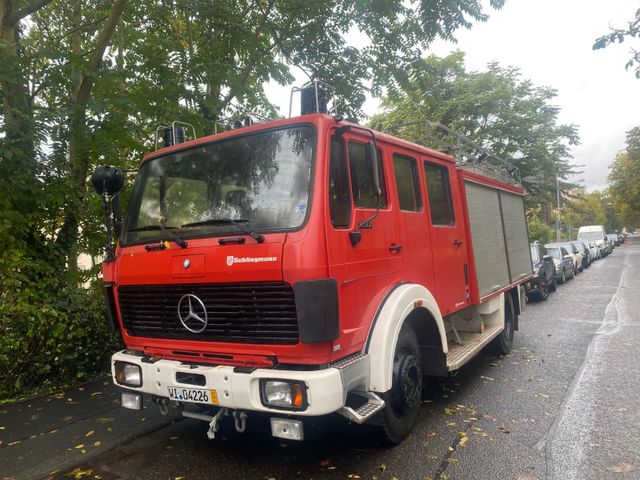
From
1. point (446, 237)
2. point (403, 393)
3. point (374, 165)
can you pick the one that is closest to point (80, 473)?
point (403, 393)

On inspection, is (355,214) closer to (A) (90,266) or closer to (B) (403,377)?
(B) (403,377)

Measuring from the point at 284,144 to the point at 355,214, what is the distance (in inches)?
27.6

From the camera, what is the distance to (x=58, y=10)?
956 centimetres

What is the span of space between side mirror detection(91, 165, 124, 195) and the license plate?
164 centimetres

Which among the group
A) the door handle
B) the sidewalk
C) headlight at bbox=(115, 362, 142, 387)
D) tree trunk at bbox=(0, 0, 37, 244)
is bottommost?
the sidewalk

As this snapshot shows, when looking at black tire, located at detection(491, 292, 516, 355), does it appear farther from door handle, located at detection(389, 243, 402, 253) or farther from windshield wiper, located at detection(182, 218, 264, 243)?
windshield wiper, located at detection(182, 218, 264, 243)

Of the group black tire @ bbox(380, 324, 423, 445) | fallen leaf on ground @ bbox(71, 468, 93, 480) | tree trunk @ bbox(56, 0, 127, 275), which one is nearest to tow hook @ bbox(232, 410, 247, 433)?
black tire @ bbox(380, 324, 423, 445)

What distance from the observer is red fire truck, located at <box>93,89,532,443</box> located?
3.07 meters

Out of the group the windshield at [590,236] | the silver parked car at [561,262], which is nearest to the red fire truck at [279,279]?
the silver parked car at [561,262]

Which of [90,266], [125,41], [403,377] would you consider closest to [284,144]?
[403,377]

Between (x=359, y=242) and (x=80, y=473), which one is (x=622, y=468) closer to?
(x=359, y=242)

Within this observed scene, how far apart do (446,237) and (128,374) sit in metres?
3.20

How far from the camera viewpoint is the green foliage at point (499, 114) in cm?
2408

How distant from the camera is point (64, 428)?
452 centimetres
